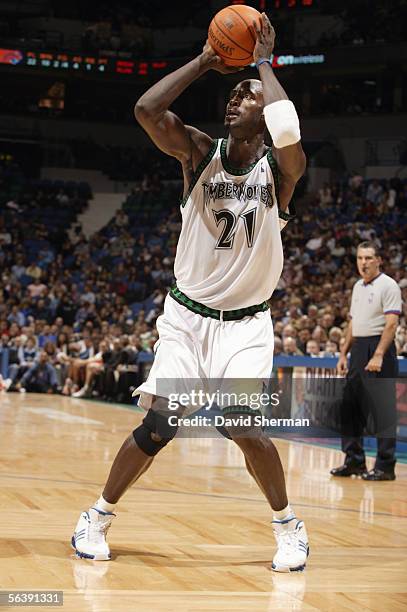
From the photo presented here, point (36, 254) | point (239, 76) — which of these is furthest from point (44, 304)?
point (239, 76)

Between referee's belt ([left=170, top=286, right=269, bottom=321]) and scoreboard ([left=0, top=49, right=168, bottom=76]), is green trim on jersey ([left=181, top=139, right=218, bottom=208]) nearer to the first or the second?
referee's belt ([left=170, top=286, right=269, bottom=321])

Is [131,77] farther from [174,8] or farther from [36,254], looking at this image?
[36,254]

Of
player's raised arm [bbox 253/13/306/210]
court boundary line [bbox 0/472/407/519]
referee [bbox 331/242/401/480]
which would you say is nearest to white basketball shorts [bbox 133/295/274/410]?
player's raised arm [bbox 253/13/306/210]

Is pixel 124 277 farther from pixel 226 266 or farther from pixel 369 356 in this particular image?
pixel 226 266

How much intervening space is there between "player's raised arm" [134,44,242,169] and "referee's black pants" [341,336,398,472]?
469 centimetres

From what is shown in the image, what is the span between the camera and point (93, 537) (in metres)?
4.83

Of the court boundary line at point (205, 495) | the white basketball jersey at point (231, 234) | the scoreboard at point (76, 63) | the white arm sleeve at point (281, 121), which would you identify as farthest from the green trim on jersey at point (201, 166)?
the scoreboard at point (76, 63)

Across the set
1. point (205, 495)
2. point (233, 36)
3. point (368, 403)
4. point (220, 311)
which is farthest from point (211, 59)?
point (368, 403)

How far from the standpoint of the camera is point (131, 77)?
3350 centimetres

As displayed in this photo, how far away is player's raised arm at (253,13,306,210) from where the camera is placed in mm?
4656

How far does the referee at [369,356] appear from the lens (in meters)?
8.90

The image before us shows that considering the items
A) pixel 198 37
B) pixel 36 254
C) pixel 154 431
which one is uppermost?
pixel 198 37

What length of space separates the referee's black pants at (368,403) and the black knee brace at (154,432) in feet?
14.7

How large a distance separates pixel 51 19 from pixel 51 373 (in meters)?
18.0
